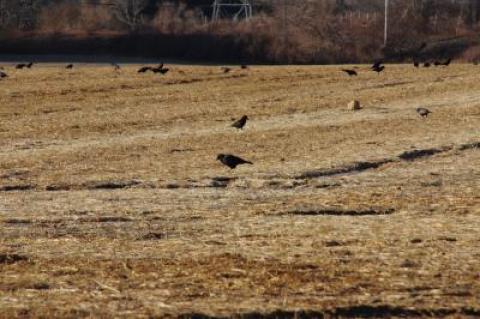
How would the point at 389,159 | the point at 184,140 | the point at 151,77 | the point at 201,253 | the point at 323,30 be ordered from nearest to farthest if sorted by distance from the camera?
the point at 201,253
the point at 389,159
the point at 184,140
the point at 151,77
the point at 323,30

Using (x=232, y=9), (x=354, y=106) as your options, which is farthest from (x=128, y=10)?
(x=354, y=106)

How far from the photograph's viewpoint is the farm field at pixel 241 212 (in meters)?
8.60

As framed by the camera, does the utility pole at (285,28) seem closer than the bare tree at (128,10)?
Yes

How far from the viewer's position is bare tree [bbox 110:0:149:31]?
83.6m

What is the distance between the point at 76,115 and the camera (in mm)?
28734

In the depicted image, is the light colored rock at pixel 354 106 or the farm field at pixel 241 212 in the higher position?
the farm field at pixel 241 212

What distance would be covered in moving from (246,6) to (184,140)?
65.8m

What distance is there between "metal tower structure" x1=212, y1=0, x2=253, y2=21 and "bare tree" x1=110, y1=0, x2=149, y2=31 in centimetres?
526

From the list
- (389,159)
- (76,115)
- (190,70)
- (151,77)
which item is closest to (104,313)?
(389,159)

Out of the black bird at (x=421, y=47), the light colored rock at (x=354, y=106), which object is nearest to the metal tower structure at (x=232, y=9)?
the black bird at (x=421, y=47)

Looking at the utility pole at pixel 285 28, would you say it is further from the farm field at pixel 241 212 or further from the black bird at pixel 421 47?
the farm field at pixel 241 212

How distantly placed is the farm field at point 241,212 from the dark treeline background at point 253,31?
38.2 m

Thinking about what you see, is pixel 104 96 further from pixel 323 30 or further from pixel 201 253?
pixel 323 30

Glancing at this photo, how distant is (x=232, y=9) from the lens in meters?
91.6
